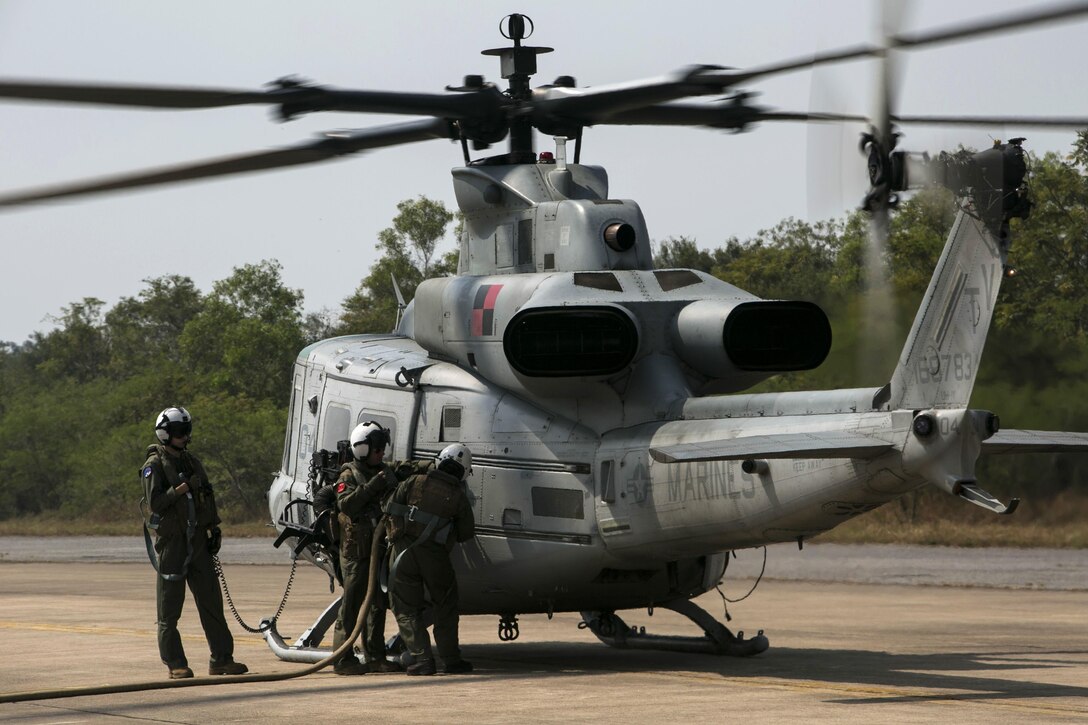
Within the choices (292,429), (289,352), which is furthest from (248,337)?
(292,429)

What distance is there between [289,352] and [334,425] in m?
39.3

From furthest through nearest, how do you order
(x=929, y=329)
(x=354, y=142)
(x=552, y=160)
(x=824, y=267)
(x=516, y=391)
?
(x=824, y=267)
(x=552, y=160)
(x=516, y=391)
(x=354, y=142)
(x=929, y=329)

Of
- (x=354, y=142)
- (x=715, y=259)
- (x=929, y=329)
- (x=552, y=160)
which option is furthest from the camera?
(x=715, y=259)

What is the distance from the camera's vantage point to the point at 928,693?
1149 cm

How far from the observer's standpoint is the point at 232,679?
12.5 meters

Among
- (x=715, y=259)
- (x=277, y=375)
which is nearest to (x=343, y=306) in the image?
(x=277, y=375)

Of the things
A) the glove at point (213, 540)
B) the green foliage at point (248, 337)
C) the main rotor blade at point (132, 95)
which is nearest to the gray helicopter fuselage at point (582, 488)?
the glove at point (213, 540)

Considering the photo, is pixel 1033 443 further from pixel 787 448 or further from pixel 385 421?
pixel 385 421

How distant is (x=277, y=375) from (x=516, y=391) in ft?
134

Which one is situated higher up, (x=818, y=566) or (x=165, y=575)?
(x=165, y=575)

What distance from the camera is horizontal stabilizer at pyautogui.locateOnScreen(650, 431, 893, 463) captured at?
10.6 m

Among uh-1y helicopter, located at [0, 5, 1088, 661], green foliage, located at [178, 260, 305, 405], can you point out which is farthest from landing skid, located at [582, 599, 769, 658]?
green foliage, located at [178, 260, 305, 405]

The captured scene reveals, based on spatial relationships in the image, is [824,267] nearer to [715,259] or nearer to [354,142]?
[715,259]

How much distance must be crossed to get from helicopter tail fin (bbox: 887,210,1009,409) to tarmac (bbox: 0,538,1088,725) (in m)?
2.14
